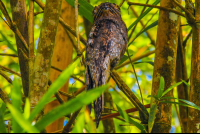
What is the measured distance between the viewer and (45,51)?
81cm

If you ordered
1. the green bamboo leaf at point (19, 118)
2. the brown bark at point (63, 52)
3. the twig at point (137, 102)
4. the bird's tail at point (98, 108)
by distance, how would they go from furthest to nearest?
the brown bark at point (63, 52) < the twig at point (137, 102) < the bird's tail at point (98, 108) < the green bamboo leaf at point (19, 118)

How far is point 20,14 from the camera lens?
3.83 ft

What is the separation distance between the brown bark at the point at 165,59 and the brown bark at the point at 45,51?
1.55ft

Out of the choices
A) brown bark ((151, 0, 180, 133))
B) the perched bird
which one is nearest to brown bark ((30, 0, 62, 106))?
the perched bird

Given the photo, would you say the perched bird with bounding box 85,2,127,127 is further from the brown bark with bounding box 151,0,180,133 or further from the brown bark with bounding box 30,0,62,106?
the brown bark with bounding box 151,0,180,133

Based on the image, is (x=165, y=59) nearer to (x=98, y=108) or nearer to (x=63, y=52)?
(x=98, y=108)

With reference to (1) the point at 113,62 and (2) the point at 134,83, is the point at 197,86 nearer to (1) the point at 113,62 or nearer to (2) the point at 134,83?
(1) the point at 113,62

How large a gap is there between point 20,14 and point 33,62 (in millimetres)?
390

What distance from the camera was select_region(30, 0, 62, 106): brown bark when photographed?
0.78m

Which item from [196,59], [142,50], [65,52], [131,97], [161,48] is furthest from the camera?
[142,50]

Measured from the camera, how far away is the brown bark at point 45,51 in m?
0.78

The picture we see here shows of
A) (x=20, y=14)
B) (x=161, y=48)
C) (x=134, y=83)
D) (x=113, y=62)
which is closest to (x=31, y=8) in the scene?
(x=20, y=14)

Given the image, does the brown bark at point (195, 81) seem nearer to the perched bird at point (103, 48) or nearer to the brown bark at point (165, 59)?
the brown bark at point (165, 59)

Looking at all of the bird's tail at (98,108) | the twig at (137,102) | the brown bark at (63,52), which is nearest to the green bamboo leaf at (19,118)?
the bird's tail at (98,108)
